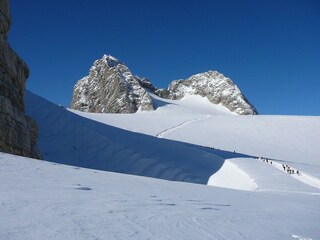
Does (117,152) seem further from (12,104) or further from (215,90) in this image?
(215,90)

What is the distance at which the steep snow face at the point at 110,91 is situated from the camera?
4156 inches

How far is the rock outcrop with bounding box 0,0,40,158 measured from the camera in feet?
50.7

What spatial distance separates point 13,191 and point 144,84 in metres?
142

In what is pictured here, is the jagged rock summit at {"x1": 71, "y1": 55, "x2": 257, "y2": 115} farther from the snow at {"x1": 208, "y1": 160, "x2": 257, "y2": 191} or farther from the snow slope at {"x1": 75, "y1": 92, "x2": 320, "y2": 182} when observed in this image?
the snow at {"x1": 208, "y1": 160, "x2": 257, "y2": 191}

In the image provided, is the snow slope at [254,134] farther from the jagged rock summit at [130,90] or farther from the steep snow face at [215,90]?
the steep snow face at [215,90]

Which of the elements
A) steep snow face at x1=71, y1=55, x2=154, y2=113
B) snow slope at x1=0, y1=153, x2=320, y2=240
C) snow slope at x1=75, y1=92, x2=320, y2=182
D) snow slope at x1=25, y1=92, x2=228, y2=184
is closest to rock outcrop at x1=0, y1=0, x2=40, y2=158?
snow slope at x1=0, y1=153, x2=320, y2=240

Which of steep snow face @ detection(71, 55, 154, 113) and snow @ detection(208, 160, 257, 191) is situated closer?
snow @ detection(208, 160, 257, 191)

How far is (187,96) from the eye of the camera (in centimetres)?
15212

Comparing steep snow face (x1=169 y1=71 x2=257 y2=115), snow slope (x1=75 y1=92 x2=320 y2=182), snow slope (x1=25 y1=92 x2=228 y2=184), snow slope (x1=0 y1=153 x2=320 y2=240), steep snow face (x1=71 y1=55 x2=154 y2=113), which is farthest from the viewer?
steep snow face (x1=169 y1=71 x2=257 y2=115)

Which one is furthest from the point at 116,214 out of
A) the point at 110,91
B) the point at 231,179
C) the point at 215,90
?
the point at 215,90

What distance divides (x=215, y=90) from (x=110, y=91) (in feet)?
159

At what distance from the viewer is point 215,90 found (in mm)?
145000

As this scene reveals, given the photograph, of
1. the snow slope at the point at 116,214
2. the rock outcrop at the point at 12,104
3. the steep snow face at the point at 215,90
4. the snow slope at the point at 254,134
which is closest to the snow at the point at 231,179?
the snow slope at the point at 254,134

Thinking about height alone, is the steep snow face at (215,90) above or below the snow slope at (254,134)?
above
